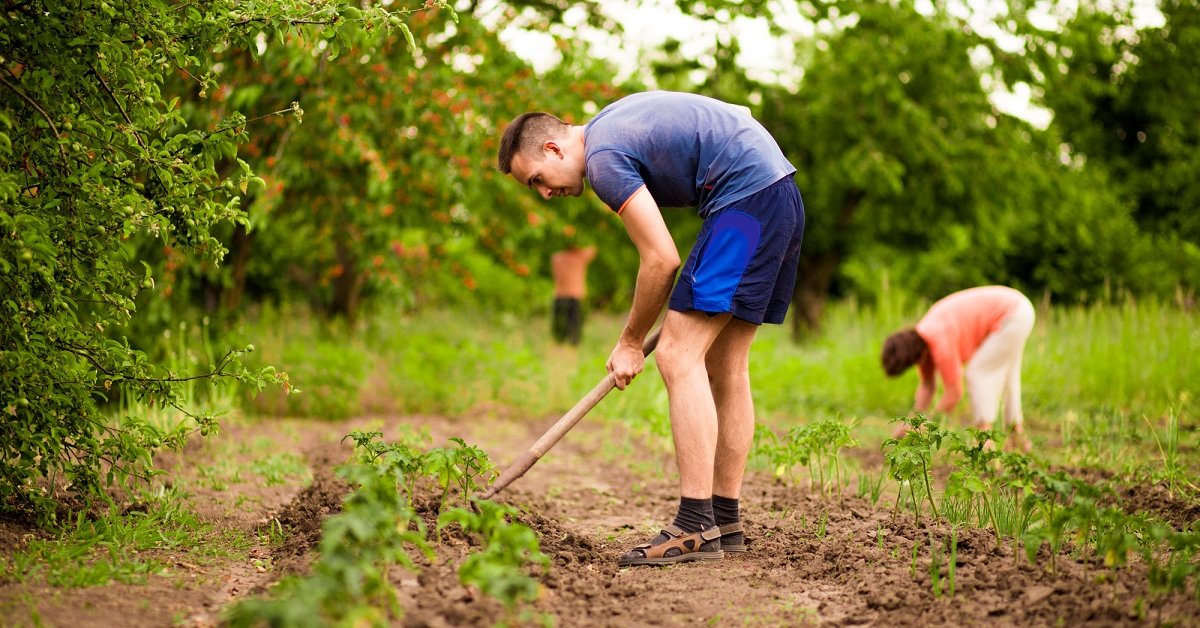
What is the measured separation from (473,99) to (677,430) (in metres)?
4.45

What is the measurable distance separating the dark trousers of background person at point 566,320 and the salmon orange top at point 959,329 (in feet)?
22.5

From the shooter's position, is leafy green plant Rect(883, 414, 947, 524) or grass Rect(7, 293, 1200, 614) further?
grass Rect(7, 293, 1200, 614)

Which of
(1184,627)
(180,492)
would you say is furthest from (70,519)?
(1184,627)

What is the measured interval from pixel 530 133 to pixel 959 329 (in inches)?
155

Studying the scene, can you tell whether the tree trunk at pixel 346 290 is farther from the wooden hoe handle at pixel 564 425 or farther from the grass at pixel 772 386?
the wooden hoe handle at pixel 564 425

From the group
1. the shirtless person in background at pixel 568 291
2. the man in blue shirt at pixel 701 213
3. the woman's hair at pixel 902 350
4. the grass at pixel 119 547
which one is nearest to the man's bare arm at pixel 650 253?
the man in blue shirt at pixel 701 213

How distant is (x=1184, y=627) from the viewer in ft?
8.22

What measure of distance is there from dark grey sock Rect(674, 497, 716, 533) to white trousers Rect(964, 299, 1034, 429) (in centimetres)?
333

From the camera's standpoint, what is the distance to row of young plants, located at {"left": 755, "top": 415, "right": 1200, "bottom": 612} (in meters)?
2.79

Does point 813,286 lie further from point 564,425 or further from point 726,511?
point 564,425

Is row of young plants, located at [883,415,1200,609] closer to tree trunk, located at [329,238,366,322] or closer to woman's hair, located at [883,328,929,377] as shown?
woman's hair, located at [883,328,929,377]

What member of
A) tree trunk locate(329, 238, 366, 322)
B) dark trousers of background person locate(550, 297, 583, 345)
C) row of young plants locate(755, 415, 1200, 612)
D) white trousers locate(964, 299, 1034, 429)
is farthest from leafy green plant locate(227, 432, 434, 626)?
dark trousers of background person locate(550, 297, 583, 345)

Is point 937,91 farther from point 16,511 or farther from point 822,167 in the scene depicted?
point 16,511

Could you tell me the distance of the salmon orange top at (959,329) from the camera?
6.54 meters
